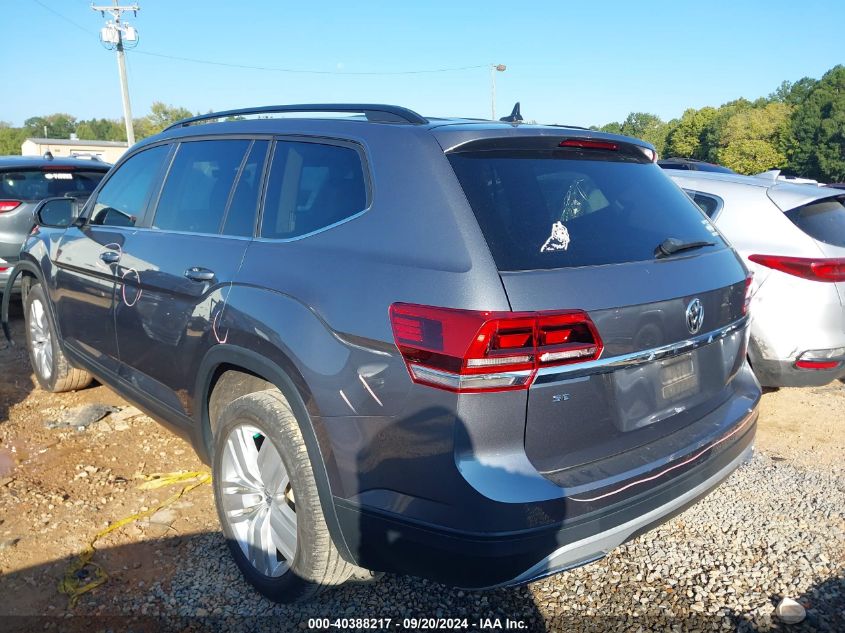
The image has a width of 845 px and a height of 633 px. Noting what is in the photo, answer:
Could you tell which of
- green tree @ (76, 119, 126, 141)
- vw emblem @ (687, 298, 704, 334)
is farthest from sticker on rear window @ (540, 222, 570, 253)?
green tree @ (76, 119, 126, 141)

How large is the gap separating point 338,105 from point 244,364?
3.63ft

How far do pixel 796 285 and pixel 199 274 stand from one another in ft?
11.1

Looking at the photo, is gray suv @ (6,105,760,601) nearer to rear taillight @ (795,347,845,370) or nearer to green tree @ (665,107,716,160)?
rear taillight @ (795,347,845,370)

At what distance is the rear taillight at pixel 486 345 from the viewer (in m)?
1.86

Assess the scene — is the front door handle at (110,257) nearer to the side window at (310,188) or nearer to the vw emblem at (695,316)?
the side window at (310,188)

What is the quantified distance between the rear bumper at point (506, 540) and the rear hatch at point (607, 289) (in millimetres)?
130

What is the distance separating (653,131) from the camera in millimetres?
103375

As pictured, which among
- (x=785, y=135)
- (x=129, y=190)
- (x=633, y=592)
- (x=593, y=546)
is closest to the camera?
(x=593, y=546)

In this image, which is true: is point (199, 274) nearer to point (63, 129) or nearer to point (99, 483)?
point (99, 483)

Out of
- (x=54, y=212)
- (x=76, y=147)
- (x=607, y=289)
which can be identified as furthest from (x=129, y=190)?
(x=76, y=147)

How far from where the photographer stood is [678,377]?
7.56 ft

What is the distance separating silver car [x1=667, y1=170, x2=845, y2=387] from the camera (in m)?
3.97

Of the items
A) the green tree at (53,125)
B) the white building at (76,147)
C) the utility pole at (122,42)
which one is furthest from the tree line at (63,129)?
the utility pole at (122,42)

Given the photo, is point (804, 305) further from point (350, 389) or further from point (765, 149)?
point (765, 149)
